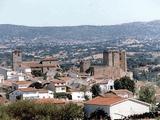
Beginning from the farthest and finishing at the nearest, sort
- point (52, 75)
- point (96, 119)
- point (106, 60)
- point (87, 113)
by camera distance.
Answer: point (106, 60), point (52, 75), point (87, 113), point (96, 119)

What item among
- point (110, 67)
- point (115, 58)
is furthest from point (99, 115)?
point (115, 58)

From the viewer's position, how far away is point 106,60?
97625 mm

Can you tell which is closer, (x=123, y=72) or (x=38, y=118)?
(x=38, y=118)

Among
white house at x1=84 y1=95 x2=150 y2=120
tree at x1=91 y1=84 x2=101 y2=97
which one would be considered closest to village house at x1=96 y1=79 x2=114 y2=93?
tree at x1=91 y1=84 x2=101 y2=97

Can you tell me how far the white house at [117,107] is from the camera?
1774 inches

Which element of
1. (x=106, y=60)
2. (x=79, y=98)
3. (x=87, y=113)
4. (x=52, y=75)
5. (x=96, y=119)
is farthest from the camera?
(x=106, y=60)

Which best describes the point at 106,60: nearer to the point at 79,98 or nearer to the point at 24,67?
the point at 24,67

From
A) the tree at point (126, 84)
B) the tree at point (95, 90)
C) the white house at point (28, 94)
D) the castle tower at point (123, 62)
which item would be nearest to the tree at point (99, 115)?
the white house at point (28, 94)

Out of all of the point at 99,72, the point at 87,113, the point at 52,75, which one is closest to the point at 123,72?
the point at 99,72

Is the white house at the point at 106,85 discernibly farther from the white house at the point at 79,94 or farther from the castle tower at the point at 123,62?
the castle tower at the point at 123,62

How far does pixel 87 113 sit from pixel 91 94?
23.0 metres

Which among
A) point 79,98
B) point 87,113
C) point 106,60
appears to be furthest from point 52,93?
point 106,60

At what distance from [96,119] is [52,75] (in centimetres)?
4789

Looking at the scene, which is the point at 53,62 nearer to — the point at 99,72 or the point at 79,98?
the point at 99,72
